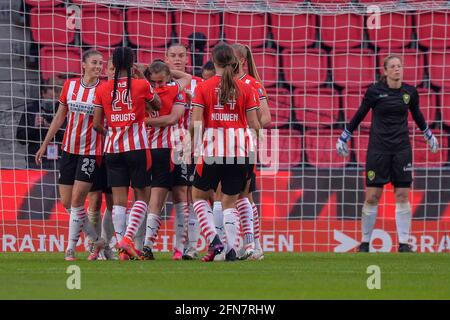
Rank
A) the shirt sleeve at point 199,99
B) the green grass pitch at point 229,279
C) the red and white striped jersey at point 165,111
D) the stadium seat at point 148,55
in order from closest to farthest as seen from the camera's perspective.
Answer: the green grass pitch at point 229,279 → the shirt sleeve at point 199,99 → the red and white striped jersey at point 165,111 → the stadium seat at point 148,55

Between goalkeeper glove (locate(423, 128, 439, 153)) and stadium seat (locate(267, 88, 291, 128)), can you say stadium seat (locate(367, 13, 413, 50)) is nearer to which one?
stadium seat (locate(267, 88, 291, 128))

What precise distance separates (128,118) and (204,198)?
3.02ft

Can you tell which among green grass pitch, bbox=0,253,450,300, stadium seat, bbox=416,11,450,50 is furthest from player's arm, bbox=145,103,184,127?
stadium seat, bbox=416,11,450,50

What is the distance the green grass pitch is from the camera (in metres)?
6.66

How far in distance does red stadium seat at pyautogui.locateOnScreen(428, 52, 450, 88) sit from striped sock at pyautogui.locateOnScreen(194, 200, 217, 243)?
6887 mm

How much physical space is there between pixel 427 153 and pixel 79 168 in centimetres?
627

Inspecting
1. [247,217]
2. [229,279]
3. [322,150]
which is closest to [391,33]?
[322,150]

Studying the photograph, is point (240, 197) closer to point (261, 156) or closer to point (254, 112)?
point (254, 112)

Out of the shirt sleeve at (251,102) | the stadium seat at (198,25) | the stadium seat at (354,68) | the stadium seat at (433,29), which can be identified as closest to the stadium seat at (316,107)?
the stadium seat at (354,68)

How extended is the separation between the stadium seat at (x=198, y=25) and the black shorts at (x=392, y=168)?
415 centimetres

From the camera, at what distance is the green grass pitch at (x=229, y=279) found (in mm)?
6656

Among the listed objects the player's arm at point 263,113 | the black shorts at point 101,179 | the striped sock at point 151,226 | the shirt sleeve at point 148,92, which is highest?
the shirt sleeve at point 148,92

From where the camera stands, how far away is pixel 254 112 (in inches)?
362

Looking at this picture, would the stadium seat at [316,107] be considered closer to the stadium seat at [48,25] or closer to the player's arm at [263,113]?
the stadium seat at [48,25]
